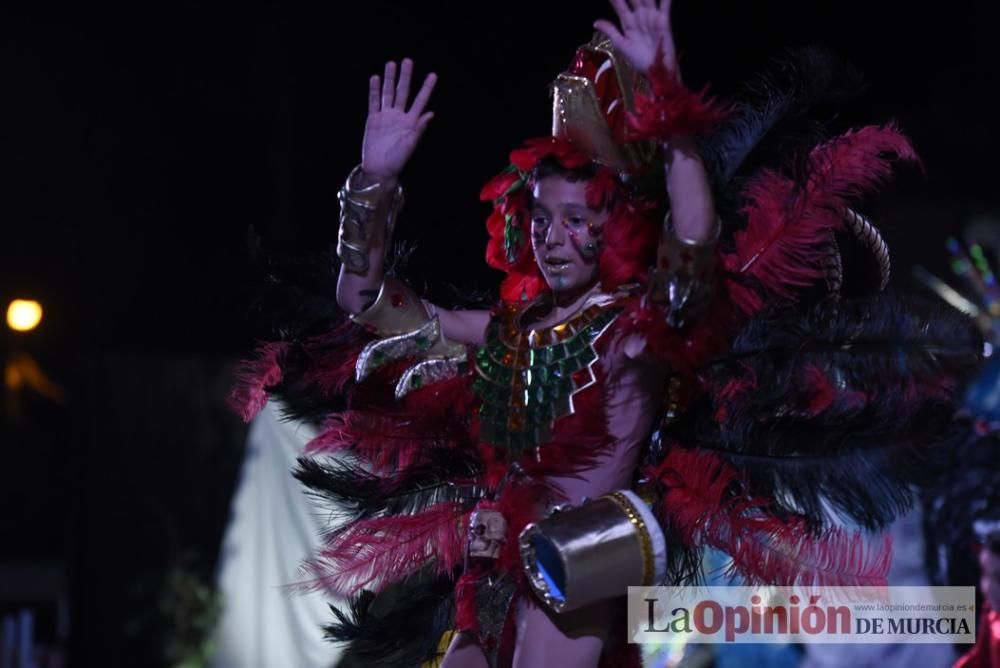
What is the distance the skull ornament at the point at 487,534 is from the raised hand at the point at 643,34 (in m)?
0.69

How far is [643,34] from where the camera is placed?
1.67 metres

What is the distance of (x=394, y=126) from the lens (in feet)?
6.30

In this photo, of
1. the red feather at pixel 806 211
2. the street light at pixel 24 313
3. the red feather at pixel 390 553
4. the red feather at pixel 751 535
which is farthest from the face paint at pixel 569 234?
the street light at pixel 24 313

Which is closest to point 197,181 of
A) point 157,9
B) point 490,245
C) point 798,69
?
point 157,9

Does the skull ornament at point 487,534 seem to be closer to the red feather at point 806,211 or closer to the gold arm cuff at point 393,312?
the gold arm cuff at point 393,312

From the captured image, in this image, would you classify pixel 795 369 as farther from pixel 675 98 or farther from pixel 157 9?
pixel 157 9

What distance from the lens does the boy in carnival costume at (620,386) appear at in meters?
1.77

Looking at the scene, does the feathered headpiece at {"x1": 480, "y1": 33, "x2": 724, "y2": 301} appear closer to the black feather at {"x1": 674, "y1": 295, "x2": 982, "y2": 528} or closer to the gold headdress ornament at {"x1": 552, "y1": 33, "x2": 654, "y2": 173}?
the gold headdress ornament at {"x1": 552, "y1": 33, "x2": 654, "y2": 173}

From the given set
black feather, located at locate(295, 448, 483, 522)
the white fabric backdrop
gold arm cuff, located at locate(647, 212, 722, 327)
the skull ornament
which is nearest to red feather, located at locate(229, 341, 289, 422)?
black feather, located at locate(295, 448, 483, 522)

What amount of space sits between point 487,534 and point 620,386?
0.99 feet

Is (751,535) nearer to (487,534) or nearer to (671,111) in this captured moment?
(487,534)

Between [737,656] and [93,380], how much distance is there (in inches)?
103

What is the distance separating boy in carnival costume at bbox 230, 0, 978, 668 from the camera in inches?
69.6

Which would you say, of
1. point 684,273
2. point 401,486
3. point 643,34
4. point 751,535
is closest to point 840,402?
point 751,535
